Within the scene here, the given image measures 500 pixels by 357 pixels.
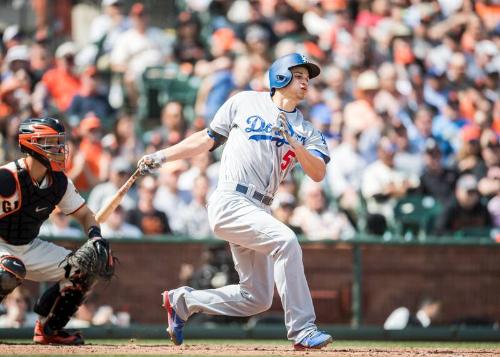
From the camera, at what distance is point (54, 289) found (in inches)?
331

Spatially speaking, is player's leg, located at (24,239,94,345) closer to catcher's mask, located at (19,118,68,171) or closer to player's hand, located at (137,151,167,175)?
catcher's mask, located at (19,118,68,171)

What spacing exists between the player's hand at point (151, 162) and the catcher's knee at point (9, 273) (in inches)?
45.4

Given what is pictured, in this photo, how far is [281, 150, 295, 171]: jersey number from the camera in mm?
7910

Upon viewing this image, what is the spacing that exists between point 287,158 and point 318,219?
4.10m

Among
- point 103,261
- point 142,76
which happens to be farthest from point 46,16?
point 103,261

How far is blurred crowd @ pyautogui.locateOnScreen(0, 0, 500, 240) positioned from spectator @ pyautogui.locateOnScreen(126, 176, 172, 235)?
13mm

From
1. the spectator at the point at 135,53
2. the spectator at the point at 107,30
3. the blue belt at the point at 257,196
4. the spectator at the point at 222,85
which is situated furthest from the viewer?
the spectator at the point at 107,30

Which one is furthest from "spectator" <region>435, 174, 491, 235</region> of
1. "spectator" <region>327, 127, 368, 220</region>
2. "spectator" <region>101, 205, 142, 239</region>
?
"spectator" <region>101, 205, 142, 239</region>

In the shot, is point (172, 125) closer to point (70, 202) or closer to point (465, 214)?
point (465, 214)

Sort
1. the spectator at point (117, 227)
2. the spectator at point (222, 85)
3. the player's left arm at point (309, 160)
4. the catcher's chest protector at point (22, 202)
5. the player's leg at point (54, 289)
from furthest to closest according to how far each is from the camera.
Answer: the spectator at point (222, 85) → the spectator at point (117, 227) → the player's leg at point (54, 289) → the catcher's chest protector at point (22, 202) → the player's left arm at point (309, 160)

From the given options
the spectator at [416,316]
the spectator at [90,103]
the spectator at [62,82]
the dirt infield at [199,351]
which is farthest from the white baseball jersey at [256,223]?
the spectator at [62,82]

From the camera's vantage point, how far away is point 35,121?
830cm

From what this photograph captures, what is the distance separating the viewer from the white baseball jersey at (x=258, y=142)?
25.5ft

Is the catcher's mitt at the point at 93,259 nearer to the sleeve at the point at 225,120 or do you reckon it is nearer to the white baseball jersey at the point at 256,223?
the white baseball jersey at the point at 256,223
